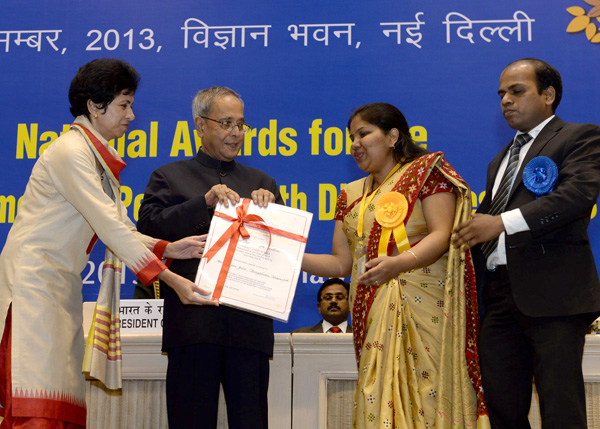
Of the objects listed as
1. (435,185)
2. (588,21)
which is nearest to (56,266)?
(435,185)

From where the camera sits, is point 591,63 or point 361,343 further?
point 591,63

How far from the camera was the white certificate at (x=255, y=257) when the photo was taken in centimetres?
256

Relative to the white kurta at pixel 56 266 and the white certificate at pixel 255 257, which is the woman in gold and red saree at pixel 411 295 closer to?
the white certificate at pixel 255 257

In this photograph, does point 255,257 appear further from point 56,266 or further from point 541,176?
point 541,176

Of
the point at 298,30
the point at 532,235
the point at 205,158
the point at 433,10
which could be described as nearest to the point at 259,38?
the point at 298,30

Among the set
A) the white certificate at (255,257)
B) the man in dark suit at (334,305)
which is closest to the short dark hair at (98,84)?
the white certificate at (255,257)

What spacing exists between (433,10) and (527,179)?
2.68 metres

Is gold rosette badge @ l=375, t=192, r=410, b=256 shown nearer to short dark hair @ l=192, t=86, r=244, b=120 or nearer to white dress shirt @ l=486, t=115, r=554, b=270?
white dress shirt @ l=486, t=115, r=554, b=270

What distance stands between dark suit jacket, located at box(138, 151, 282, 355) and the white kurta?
24 cm

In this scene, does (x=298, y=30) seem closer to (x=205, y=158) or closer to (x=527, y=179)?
(x=205, y=158)

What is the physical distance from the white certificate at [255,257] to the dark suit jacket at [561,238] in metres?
0.78

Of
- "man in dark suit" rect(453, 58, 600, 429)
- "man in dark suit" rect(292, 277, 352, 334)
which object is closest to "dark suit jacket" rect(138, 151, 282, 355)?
"man in dark suit" rect(453, 58, 600, 429)

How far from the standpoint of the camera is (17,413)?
224 centimetres

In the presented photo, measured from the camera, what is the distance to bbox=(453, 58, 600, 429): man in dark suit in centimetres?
246
